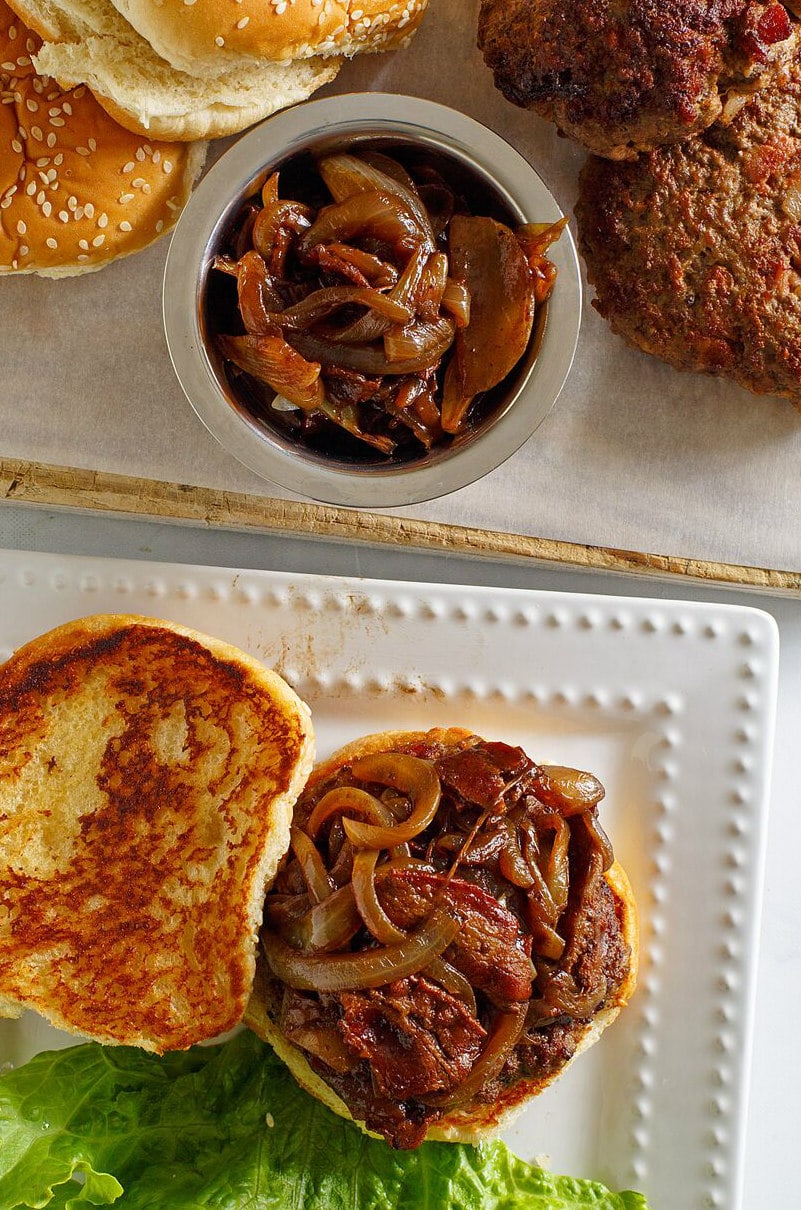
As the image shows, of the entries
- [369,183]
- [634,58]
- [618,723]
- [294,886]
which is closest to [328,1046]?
[294,886]

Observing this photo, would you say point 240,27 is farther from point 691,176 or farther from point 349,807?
point 349,807

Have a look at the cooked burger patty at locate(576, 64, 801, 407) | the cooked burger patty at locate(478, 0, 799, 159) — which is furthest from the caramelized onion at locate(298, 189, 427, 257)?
the cooked burger patty at locate(576, 64, 801, 407)

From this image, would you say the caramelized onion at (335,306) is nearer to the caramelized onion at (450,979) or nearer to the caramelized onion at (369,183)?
the caramelized onion at (369,183)

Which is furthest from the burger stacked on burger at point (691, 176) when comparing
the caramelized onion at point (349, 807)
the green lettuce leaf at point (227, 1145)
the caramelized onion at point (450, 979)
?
the green lettuce leaf at point (227, 1145)

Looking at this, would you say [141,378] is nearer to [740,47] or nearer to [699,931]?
[740,47]

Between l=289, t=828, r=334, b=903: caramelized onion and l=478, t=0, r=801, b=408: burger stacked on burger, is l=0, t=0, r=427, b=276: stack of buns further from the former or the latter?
l=289, t=828, r=334, b=903: caramelized onion

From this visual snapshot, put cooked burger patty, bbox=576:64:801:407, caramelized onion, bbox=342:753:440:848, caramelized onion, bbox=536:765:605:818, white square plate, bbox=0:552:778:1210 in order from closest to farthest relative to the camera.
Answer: caramelized onion, bbox=342:753:440:848, caramelized onion, bbox=536:765:605:818, cooked burger patty, bbox=576:64:801:407, white square plate, bbox=0:552:778:1210
